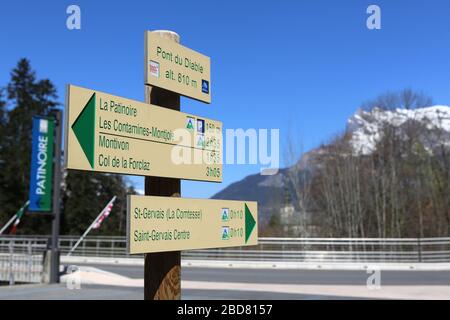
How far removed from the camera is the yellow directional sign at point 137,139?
3.63m

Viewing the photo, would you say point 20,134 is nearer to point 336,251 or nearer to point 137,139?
point 336,251

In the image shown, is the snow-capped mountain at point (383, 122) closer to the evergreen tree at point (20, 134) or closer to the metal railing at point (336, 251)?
the metal railing at point (336, 251)

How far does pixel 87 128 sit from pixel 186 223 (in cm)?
111

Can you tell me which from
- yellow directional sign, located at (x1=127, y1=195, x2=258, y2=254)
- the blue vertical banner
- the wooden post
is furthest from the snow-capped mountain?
the wooden post

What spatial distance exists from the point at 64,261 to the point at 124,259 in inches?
129

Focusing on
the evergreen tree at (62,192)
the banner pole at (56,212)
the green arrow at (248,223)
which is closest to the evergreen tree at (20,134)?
the evergreen tree at (62,192)

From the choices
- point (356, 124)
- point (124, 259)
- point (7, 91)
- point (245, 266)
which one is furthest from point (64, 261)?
point (7, 91)

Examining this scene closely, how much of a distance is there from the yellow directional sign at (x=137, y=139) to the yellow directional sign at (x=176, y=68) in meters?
0.23

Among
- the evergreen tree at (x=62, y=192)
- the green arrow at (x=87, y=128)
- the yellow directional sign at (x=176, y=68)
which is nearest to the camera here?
the green arrow at (x=87, y=128)

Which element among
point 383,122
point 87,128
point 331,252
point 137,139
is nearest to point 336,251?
point 331,252

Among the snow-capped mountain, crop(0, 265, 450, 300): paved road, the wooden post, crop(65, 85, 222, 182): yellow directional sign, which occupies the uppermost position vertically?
the snow-capped mountain

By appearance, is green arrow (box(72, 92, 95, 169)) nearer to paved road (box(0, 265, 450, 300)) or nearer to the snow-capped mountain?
paved road (box(0, 265, 450, 300))

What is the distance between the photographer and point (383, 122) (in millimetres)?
42625

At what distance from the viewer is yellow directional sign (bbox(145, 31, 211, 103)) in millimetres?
4238
